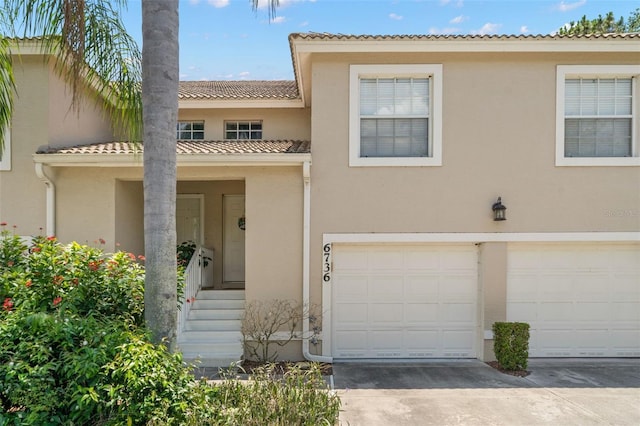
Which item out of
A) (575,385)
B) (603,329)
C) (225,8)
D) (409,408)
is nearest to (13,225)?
(225,8)

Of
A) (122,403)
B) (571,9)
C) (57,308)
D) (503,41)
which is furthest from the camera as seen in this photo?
(571,9)

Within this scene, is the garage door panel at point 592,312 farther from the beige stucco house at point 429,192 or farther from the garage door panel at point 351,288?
the garage door panel at point 351,288

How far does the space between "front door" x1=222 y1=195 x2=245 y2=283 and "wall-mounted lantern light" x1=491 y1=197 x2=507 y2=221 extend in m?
6.77

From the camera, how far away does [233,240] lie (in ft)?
37.4

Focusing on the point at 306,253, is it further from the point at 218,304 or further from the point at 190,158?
the point at 190,158

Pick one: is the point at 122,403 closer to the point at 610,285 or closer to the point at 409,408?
the point at 409,408

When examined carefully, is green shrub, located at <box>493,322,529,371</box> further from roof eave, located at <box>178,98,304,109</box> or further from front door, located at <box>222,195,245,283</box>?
roof eave, located at <box>178,98,304,109</box>

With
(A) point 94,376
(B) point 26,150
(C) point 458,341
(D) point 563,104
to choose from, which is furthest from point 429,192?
(B) point 26,150

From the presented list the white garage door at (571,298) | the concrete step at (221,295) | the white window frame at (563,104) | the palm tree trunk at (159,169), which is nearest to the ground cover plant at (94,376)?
the palm tree trunk at (159,169)

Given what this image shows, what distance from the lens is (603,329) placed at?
840cm

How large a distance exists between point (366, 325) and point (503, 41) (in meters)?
6.56

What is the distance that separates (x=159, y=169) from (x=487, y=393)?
617 centimetres

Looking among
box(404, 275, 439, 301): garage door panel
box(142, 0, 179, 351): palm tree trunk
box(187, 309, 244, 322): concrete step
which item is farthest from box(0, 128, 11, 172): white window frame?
box(404, 275, 439, 301): garage door panel

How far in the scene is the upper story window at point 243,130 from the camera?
38.5 feet
